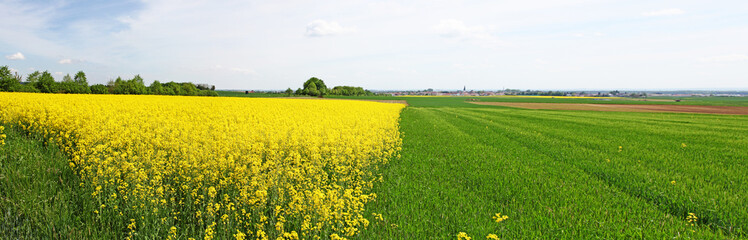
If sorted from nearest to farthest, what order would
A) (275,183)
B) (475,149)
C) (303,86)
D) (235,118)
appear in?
(275,183) → (475,149) → (235,118) → (303,86)

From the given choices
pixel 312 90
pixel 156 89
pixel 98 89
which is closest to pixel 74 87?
pixel 98 89

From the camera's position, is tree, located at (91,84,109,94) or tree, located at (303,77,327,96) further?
tree, located at (303,77,327,96)

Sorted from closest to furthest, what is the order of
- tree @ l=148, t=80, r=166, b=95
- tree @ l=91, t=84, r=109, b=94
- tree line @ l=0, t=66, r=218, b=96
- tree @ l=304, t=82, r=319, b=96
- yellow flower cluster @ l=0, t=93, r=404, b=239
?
1. yellow flower cluster @ l=0, t=93, r=404, b=239
2. tree line @ l=0, t=66, r=218, b=96
3. tree @ l=91, t=84, r=109, b=94
4. tree @ l=148, t=80, r=166, b=95
5. tree @ l=304, t=82, r=319, b=96

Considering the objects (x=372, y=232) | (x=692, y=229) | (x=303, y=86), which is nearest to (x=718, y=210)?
(x=692, y=229)

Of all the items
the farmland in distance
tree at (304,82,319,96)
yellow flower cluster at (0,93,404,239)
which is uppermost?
tree at (304,82,319,96)

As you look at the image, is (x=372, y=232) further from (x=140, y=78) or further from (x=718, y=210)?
(x=140, y=78)

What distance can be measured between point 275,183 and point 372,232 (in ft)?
6.24

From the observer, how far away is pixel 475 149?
1194 cm

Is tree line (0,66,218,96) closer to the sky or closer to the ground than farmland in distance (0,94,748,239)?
closer to the sky

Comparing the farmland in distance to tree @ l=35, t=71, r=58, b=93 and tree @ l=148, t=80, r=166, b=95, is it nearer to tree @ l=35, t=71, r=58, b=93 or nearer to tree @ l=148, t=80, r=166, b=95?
tree @ l=35, t=71, r=58, b=93

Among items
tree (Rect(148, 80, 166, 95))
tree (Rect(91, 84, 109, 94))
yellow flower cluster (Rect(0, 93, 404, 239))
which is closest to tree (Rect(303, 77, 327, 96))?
tree (Rect(148, 80, 166, 95))

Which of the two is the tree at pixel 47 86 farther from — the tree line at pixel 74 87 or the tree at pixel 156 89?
the tree at pixel 156 89

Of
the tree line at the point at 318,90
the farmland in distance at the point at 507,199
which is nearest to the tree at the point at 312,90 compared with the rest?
the tree line at the point at 318,90

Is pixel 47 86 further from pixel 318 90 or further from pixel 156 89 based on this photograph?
pixel 318 90
